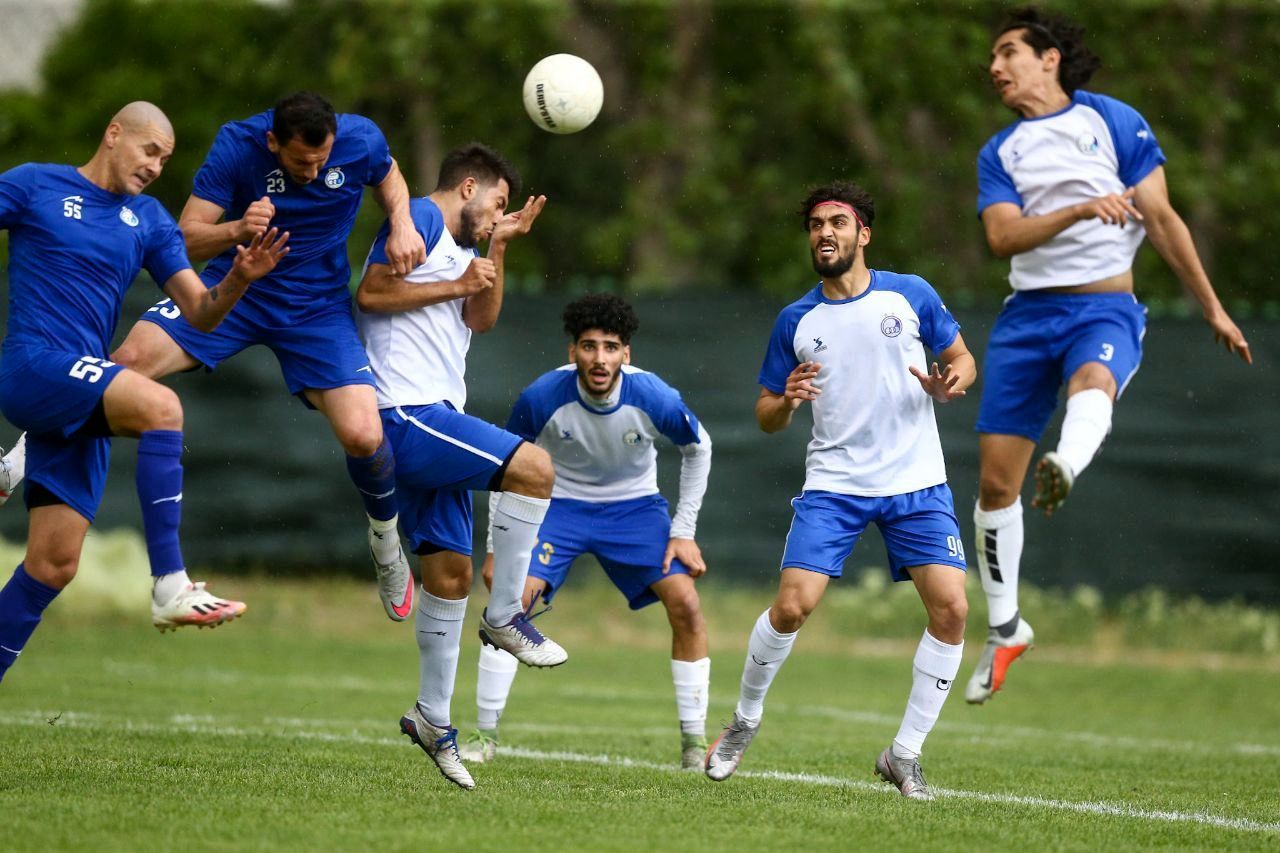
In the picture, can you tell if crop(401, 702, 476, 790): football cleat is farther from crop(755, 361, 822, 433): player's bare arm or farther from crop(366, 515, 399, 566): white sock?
crop(755, 361, 822, 433): player's bare arm

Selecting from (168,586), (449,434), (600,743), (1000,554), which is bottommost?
(600,743)

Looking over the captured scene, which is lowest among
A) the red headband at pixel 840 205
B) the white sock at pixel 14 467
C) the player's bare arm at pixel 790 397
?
the white sock at pixel 14 467

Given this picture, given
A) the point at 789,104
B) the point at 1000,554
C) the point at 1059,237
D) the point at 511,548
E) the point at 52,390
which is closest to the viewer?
the point at 52,390

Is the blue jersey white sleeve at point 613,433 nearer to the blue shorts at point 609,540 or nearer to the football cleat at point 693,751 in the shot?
the blue shorts at point 609,540

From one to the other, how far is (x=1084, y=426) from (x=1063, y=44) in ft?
5.99

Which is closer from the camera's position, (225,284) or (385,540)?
(225,284)

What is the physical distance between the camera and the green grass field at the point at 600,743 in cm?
571

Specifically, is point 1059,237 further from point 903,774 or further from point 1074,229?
point 903,774

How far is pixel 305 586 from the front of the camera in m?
14.1

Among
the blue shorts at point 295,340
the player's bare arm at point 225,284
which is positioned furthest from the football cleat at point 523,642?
the player's bare arm at point 225,284

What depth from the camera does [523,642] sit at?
6.70 metres

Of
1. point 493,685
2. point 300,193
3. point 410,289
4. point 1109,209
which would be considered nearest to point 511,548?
point 410,289

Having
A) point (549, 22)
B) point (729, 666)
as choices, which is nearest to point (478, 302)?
point (729, 666)

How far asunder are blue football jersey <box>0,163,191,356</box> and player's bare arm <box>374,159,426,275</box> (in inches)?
39.2
